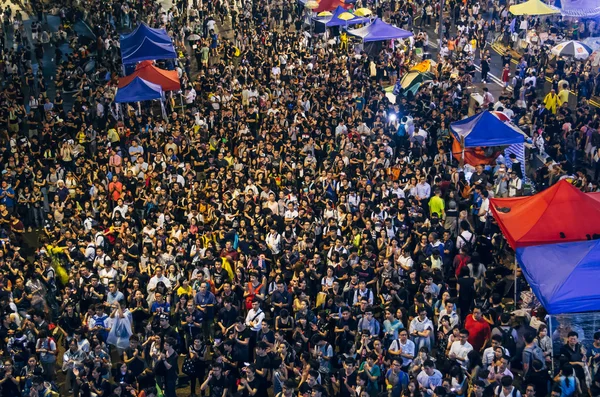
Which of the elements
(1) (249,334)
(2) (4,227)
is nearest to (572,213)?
(1) (249,334)

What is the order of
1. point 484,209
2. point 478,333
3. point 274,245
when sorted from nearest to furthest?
point 478,333 → point 274,245 → point 484,209

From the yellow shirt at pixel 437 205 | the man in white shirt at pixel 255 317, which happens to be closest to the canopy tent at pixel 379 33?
the yellow shirt at pixel 437 205

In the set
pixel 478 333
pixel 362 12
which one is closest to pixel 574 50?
pixel 362 12

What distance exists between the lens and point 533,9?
3559 centimetres

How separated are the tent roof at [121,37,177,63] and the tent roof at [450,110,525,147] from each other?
1190 centimetres

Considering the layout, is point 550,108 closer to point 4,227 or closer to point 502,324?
point 502,324

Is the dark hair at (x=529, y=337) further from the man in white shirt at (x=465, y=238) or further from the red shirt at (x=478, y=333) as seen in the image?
the man in white shirt at (x=465, y=238)

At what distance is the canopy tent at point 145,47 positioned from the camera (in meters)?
29.4

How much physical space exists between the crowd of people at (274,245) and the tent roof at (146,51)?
1.33 meters

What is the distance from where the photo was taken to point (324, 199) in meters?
19.5

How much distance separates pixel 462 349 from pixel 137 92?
Answer: 15776 mm

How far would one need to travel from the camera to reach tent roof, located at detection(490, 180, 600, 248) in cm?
1580

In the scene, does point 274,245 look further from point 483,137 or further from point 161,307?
point 483,137

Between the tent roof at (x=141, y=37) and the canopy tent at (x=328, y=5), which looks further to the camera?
the canopy tent at (x=328, y=5)
